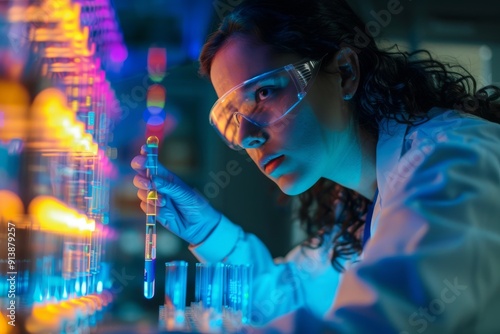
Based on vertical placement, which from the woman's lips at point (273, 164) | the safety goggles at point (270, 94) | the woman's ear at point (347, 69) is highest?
the woman's ear at point (347, 69)

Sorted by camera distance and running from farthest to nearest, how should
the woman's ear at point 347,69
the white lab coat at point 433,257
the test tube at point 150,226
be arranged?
the woman's ear at point 347,69 < the test tube at point 150,226 < the white lab coat at point 433,257

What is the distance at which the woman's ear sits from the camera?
1227 millimetres

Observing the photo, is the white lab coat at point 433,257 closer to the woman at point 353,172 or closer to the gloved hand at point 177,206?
the woman at point 353,172

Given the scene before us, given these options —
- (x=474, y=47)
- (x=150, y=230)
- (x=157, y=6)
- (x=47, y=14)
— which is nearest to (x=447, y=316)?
(x=150, y=230)

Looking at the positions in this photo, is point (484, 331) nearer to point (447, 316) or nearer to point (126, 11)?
point (447, 316)

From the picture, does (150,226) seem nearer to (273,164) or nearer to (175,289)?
(175,289)

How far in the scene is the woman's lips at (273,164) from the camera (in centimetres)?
120

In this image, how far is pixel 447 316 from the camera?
29.5 inches

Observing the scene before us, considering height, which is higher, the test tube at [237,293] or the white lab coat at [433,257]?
the white lab coat at [433,257]

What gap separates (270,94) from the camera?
3.76 feet

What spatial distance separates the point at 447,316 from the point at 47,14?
0.92 metres

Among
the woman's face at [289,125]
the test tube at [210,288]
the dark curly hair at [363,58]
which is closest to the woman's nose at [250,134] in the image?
the woman's face at [289,125]

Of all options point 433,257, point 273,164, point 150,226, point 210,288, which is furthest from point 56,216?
point 433,257

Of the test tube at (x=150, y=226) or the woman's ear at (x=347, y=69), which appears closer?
the test tube at (x=150, y=226)
